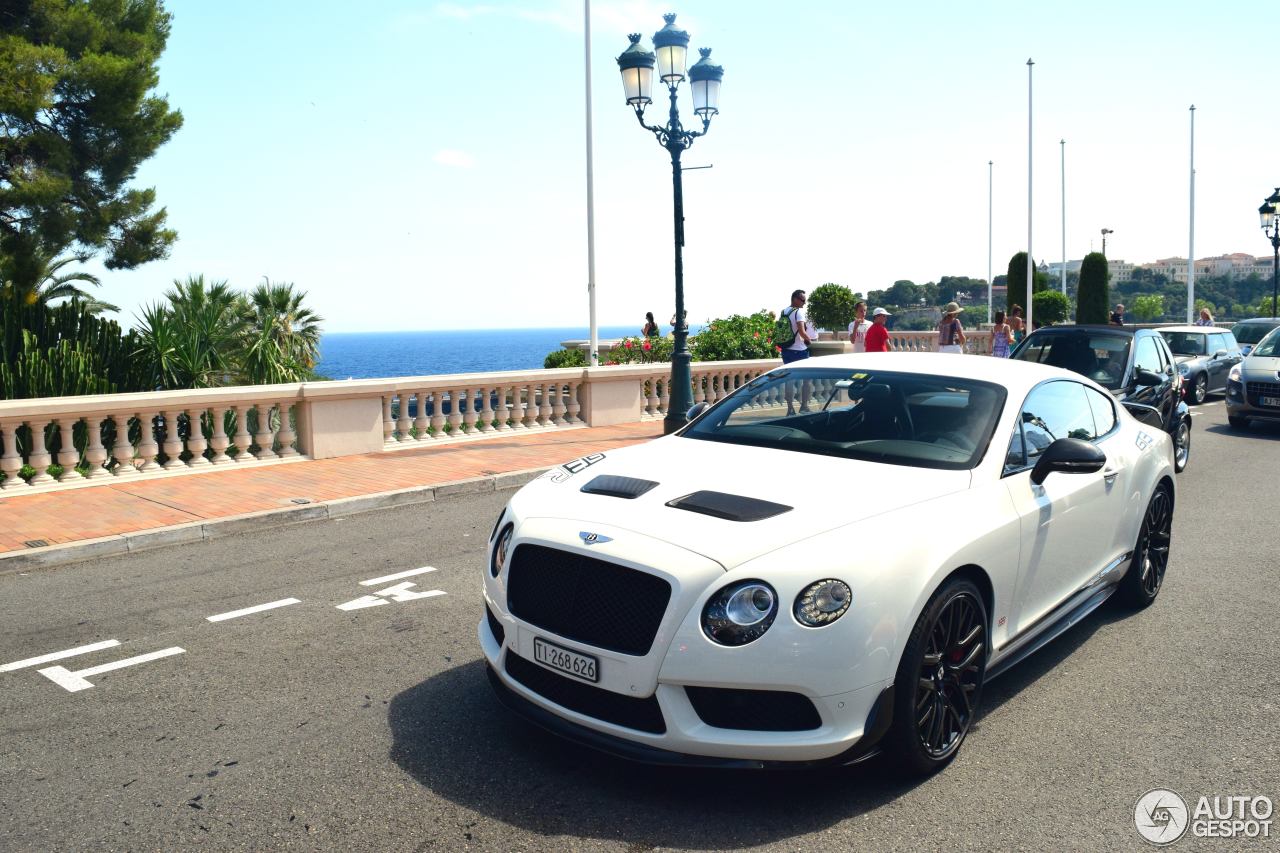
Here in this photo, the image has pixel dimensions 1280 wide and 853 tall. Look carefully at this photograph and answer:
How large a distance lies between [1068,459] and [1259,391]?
1352 centimetres

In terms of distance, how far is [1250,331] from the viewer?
92.0 feet

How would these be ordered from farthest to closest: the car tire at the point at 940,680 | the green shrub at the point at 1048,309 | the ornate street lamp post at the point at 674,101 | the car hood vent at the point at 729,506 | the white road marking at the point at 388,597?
the green shrub at the point at 1048,309 → the ornate street lamp post at the point at 674,101 → the white road marking at the point at 388,597 → the car hood vent at the point at 729,506 → the car tire at the point at 940,680

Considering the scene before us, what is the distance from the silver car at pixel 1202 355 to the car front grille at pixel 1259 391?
5.53 metres

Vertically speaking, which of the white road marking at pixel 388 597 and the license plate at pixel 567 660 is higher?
the license plate at pixel 567 660

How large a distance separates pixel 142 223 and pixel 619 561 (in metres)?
24.6

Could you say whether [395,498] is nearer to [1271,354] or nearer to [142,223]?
[1271,354]

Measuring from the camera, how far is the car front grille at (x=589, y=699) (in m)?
3.57

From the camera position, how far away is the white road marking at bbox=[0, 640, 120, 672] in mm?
5328

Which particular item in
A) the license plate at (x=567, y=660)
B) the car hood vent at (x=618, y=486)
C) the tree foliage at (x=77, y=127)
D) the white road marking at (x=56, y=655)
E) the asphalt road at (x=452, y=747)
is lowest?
the asphalt road at (x=452, y=747)

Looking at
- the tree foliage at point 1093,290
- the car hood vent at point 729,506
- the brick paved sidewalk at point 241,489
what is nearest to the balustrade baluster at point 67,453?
the brick paved sidewalk at point 241,489

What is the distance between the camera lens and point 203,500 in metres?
9.67

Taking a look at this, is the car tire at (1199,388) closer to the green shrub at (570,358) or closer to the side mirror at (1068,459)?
the green shrub at (570,358)

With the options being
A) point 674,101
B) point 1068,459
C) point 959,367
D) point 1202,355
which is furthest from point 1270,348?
point 1068,459

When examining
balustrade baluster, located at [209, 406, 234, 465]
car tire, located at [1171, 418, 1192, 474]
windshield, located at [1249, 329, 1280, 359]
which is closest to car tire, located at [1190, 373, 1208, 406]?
windshield, located at [1249, 329, 1280, 359]
